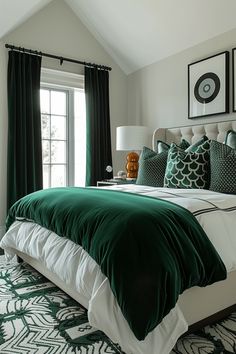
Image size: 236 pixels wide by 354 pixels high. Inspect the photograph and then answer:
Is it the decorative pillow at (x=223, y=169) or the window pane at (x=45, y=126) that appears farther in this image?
the window pane at (x=45, y=126)

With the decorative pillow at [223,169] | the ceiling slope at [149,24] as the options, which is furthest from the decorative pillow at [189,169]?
the ceiling slope at [149,24]

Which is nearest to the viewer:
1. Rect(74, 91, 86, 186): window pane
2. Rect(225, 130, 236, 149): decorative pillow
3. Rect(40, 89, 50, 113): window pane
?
Rect(225, 130, 236, 149): decorative pillow

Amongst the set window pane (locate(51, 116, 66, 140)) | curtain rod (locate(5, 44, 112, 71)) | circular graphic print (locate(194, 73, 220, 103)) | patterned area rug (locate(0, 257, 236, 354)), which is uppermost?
curtain rod (locate(5, 44, 112, 71))

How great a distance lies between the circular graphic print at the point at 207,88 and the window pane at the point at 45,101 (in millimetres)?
2024

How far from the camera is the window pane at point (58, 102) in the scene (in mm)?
4496

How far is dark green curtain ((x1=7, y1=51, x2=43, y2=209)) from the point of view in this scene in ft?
12.8

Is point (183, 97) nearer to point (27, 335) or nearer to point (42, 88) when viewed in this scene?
point (42, 88)

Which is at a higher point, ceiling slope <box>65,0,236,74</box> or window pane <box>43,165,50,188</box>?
ceiling slope <box>65,0,236,74</box>

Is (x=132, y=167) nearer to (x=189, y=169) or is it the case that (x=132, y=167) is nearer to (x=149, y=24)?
(x=189, y=169)

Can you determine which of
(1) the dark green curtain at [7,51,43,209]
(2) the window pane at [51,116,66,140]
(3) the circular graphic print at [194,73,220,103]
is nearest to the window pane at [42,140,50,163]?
(2) the window pane at [51,116,66,140]

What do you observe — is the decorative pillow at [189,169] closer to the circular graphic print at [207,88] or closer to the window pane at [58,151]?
the circular graphic print at [207,88]

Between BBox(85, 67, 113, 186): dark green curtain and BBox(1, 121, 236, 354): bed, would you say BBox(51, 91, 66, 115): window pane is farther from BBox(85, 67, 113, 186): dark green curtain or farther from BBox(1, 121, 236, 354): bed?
BBox(1, 121, 236, 354): bed

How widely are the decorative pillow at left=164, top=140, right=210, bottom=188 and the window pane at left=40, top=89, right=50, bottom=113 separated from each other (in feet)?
7.56

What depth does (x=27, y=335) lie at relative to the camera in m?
1.76
